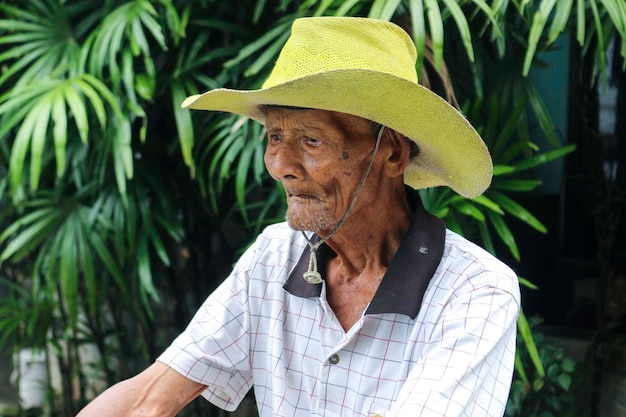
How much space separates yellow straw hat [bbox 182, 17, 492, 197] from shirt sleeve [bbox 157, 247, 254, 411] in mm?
415

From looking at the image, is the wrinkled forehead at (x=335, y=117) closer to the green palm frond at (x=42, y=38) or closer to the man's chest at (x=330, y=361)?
the man's chest at (x=330, y=361)

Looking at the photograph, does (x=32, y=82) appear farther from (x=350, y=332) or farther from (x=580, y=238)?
(x=580, y=238)

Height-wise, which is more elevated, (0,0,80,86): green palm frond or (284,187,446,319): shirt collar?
(0,0,80,86): green palm frond

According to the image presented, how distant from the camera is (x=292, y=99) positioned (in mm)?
1538

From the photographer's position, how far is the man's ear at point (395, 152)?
5.45 ft

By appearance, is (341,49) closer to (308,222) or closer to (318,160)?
(318,160)

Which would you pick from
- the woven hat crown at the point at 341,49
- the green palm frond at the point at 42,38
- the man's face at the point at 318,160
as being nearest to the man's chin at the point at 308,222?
the man's face at the point at 318,160

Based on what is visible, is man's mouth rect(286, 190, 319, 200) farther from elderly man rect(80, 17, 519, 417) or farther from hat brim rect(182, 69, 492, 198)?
hat brim rect(182, 69, 492, 198)

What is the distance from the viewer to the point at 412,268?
1.62 meters

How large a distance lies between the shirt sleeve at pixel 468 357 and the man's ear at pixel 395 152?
27cm

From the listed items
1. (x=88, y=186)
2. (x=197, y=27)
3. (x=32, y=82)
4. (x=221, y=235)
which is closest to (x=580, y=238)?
(x=221, y=235)

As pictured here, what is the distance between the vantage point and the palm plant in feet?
8.96

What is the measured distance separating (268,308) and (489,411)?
1.85 feet

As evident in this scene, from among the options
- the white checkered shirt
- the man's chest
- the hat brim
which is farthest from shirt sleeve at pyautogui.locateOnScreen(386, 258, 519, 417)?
the hat brim
